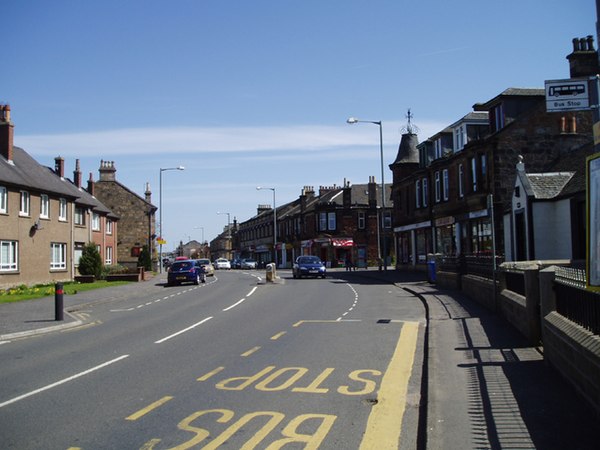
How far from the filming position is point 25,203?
114 ft

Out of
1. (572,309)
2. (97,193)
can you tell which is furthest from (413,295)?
(97,193)

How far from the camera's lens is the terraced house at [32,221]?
32.6 metres

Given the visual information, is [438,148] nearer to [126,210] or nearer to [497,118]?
[497,118]

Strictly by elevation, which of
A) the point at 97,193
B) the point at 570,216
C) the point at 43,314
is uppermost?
the point at 97,193

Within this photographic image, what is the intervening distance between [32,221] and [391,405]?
32998 mm

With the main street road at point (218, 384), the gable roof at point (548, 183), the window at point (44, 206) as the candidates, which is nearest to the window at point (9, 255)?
the window at point (44, 206)

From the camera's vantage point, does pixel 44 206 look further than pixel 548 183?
Yes

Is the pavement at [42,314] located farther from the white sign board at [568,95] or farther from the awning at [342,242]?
the awning at [342,242]

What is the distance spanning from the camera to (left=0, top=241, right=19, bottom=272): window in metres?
32.1

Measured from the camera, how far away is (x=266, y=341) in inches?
484

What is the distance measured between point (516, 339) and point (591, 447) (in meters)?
6.20

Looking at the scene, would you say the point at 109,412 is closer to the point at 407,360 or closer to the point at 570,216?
the point at 407,360

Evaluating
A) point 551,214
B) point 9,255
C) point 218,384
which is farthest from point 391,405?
point 9,255

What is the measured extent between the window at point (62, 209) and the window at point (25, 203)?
4.20m
